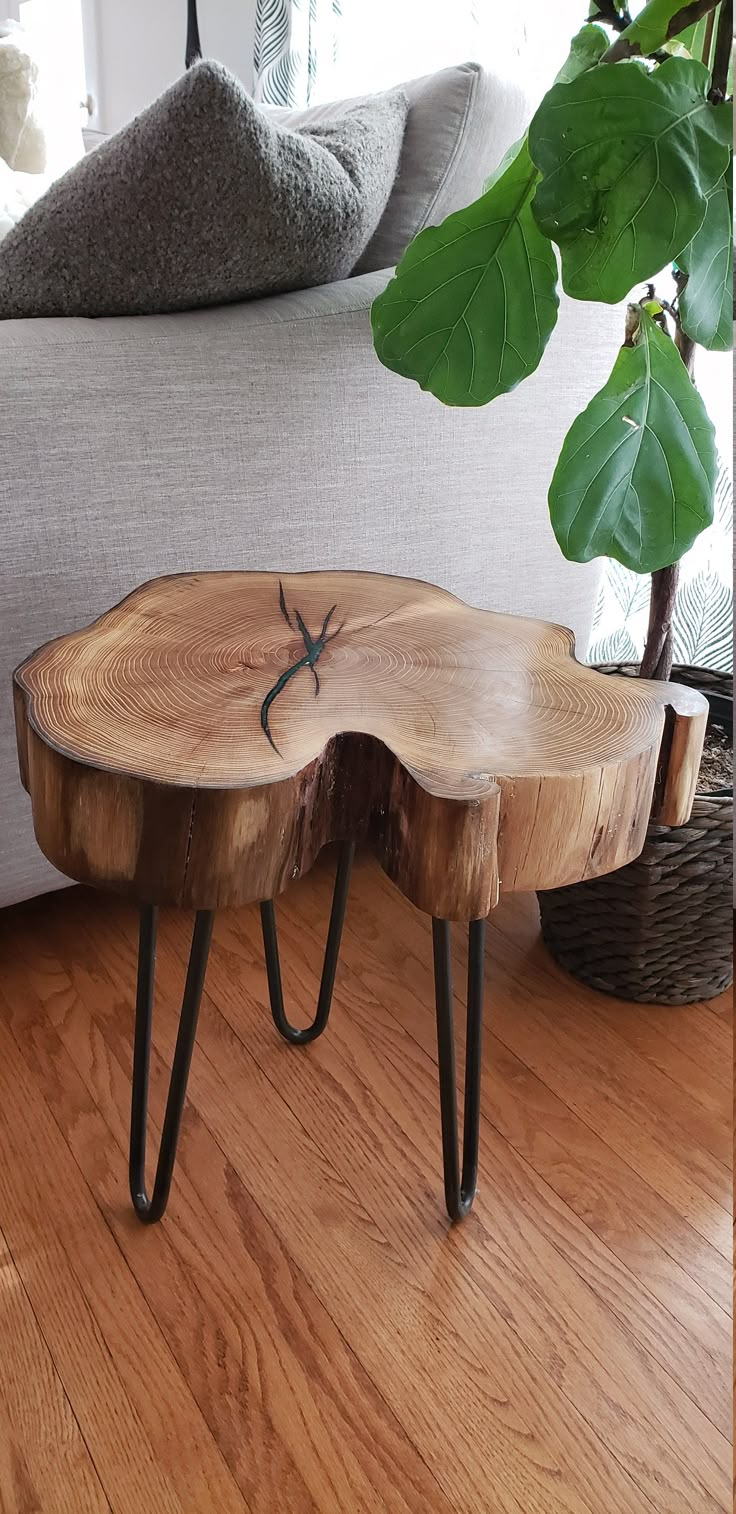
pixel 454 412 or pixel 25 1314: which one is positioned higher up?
pixel 454 412

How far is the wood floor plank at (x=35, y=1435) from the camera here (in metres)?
0.73

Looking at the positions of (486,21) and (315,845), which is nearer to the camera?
(315,845)

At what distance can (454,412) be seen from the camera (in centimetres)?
124

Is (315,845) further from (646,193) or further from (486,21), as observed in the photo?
(486,21)

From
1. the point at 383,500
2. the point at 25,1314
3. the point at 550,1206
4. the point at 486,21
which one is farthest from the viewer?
the point at 486,21

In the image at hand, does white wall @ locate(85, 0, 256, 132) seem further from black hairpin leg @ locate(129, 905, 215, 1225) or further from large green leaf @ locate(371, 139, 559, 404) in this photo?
black hairpin leg @ locate(129, 905, 215, 1225)

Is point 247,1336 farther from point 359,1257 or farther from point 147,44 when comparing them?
point 147,44

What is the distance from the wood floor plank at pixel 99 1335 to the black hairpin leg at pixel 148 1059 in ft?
0.15

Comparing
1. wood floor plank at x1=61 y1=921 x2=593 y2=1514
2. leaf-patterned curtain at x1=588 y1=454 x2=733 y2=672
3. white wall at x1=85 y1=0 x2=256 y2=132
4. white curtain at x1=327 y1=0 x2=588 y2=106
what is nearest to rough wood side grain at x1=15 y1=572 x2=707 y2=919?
wood floor plank at x1=61 y1=921 x2=593 y2=1514

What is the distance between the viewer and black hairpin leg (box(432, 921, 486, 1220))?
2.79 feet

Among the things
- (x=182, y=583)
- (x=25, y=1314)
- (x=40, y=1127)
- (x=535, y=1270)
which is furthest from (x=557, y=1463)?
(x=182, y=583)

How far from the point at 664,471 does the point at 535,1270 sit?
2.06 feet

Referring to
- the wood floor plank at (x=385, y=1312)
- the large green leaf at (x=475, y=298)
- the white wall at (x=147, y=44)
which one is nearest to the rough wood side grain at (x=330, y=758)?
the large green leaf at (x=475, y=298)

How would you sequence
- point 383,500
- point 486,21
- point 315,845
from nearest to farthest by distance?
1. point 315,845
2. point 383,500
3. point 486,21
